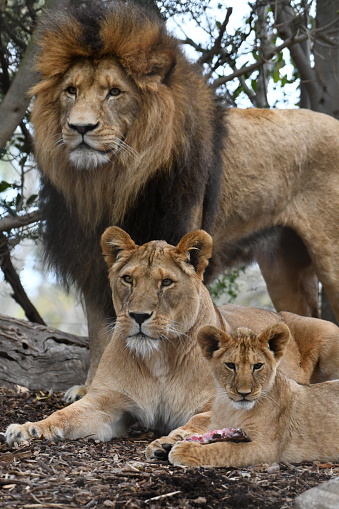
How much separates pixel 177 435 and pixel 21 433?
649 millimetres

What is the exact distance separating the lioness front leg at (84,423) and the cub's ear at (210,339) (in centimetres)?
63

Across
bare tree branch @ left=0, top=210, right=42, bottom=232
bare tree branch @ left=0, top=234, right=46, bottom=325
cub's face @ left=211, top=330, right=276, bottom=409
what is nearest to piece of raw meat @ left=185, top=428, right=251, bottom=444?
cub's face @ left=211, top=330, right=276, bottom=409

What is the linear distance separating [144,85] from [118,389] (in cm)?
159

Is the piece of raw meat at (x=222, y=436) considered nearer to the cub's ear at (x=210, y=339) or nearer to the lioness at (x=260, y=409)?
the lioness at (x=260, y=409)

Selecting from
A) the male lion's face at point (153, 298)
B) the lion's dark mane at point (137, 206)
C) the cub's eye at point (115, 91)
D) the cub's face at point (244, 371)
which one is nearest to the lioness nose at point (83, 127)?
the cub's eye at point (115, 91)

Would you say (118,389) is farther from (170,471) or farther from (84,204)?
(84,204)

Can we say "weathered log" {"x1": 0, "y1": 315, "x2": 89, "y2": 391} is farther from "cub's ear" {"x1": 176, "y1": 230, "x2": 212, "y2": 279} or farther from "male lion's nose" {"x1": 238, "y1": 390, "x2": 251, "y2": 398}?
"male lion's nose" {"x1": 238, "y1": 390, "x2": 251, "y2": 398}

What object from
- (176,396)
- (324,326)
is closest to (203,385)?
(176,396)

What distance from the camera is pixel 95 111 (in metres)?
4.45

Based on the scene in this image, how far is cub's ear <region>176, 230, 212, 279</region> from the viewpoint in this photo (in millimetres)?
4180

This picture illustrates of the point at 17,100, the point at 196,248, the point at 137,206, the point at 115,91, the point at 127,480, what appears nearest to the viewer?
the point at 127,480

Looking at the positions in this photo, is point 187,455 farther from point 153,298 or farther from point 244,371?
point 153,298

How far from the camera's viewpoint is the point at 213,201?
5.22 metres

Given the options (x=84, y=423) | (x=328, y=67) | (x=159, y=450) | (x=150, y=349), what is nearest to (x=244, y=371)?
(x=159, y=450)
